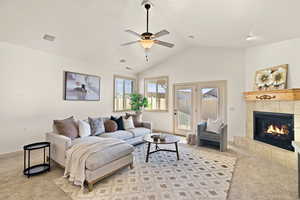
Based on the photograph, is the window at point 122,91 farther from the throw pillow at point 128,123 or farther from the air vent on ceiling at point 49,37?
the air vent on ceiling at point 49,37

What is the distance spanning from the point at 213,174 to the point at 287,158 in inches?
71.6

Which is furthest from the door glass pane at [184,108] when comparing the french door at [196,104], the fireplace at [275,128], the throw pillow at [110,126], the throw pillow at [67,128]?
the throw pillow at [67,128]

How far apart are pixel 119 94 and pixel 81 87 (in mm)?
1706

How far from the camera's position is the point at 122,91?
639 centimetres

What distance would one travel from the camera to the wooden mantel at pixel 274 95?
316 centimetres

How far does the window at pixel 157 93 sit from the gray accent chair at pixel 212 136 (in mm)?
2094

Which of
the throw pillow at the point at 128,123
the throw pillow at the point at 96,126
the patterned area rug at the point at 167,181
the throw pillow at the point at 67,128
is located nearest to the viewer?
the patterned area rug at the point at 167,181

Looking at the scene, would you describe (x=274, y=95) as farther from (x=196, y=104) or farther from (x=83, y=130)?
(x=83, y=130)

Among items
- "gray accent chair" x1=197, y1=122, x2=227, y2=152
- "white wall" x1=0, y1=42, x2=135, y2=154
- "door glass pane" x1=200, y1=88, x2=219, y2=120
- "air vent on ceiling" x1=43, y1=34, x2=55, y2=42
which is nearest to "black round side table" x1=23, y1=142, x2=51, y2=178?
"white wall" x1=0, y1=42, x2=135, y2=154

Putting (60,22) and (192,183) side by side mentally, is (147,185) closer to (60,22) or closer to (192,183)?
(192,183)

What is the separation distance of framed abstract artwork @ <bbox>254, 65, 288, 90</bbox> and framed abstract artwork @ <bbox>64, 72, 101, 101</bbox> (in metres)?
5.05

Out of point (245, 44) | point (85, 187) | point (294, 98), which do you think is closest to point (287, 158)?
point (294, 98)

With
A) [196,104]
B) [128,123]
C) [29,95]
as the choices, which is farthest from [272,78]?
[29,95]

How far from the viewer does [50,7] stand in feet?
9.43
